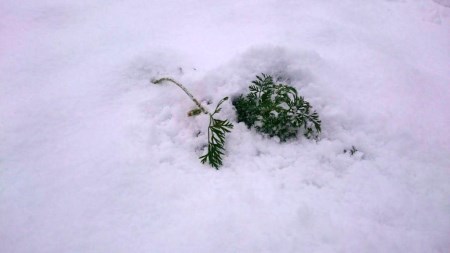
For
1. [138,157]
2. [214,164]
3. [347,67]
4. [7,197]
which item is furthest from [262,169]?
[7,197]

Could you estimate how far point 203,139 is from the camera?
235 cm

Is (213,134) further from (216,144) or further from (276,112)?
(276,112)

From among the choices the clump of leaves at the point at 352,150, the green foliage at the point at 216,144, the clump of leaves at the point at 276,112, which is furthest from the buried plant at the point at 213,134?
the clump of leaves at the point at 352,150

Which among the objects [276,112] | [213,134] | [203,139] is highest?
[276,112]

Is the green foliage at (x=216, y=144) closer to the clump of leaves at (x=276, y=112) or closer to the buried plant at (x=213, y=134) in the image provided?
the buried plant at (x=213, y=134)

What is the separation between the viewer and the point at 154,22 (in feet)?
10.6

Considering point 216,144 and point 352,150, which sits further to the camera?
point 352,150

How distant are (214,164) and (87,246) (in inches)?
36.7

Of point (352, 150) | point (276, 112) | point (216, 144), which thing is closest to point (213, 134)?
point (216, 144)

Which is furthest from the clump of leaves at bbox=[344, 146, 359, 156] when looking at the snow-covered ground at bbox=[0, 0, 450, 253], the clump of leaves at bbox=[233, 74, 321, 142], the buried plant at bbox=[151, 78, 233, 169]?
the buried plant at bbox=[151, 78, 233, 169]

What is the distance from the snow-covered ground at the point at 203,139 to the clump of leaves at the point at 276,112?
0.10 m

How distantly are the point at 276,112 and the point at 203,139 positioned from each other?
0.61 meters

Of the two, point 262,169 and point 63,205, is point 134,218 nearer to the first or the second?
point 63,205

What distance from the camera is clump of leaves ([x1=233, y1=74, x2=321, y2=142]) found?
7.61 ft
